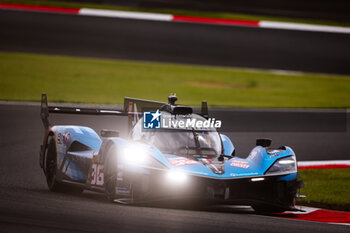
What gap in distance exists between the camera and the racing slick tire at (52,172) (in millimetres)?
9195

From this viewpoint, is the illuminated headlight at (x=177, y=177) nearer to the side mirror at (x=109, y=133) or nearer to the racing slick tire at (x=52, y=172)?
the side mirror at (x=109, y=133)

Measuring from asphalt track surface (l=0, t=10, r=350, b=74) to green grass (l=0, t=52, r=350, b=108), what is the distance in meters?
0.68

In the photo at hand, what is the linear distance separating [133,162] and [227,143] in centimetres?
206

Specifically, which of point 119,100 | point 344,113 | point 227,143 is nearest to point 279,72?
point 344,113

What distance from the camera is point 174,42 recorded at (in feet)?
77.9

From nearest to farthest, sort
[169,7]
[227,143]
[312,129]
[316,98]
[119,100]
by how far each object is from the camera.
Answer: [227,143]
[312,129]
[119,100]
[316,98]
[169,7]

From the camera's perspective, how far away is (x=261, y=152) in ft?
26.4

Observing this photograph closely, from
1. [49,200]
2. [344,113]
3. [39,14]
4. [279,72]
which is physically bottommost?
[49,200]

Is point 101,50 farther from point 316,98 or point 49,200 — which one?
point 49,200

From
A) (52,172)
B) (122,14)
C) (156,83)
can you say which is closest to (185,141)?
(52,172)

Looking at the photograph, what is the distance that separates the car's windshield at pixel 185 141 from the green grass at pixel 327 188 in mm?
1645

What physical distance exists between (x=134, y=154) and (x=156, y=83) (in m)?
12.3

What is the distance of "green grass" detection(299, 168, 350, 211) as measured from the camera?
29.6ft

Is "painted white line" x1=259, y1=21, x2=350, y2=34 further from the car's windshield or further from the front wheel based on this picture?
the front wheel
